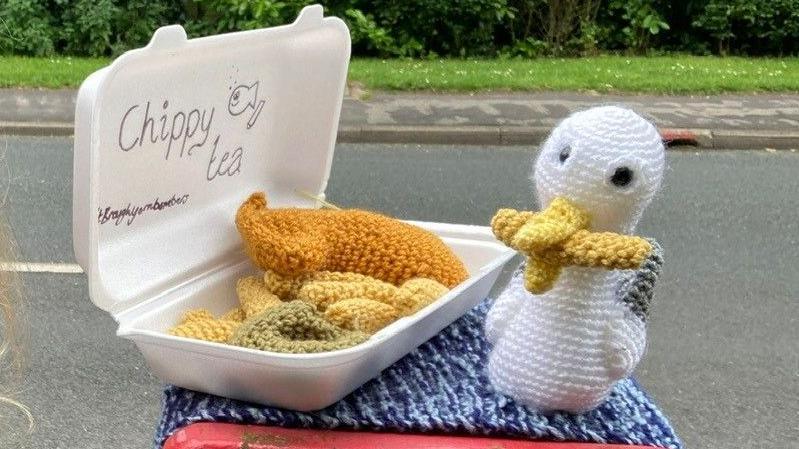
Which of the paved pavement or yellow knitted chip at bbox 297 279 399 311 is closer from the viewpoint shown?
yellow knitted chip at bbox 297 279 399 311

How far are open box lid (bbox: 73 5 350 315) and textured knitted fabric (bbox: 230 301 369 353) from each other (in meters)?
0.19

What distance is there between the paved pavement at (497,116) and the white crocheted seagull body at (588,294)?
6119mm

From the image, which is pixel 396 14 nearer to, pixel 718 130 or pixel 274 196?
pixel 718 130

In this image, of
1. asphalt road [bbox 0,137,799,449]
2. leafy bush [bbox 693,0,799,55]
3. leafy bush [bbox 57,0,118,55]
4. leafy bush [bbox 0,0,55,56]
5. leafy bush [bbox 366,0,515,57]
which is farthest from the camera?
leafy bush [bbox 693,0,799,55]

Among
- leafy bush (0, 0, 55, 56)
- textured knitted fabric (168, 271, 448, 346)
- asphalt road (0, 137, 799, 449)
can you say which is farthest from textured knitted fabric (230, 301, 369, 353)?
leafy bush (0, 0, 55, 56)

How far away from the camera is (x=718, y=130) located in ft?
25.1

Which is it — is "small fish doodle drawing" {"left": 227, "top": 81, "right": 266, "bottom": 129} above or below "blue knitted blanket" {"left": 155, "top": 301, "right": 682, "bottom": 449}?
above

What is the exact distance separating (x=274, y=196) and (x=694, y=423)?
2.21 m

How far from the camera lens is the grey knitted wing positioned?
1.12 metres

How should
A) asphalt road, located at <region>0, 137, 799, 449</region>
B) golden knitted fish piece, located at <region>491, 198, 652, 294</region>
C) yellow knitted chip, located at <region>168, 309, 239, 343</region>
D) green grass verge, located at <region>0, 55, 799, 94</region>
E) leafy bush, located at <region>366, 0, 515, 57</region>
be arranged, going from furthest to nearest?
leafy bush, located at <region>366, 0, 515, 57</region>, green grass verge, located at <region>0, 55, 799, 94</region>, asphalt road, located at <region>0, 137, 799, 449</region>, yellow knitted chip, located at <region>168, 309, 239, 343</region>, golden knitted fish piece, located at <region>491, 198, 652, 294</region>

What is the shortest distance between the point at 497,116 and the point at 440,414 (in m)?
6.82

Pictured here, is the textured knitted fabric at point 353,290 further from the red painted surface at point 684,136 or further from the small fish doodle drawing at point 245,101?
the red painted surface at point 684,136

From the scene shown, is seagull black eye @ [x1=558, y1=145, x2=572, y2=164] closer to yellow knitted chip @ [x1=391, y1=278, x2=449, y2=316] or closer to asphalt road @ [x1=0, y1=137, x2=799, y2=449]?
yellow knitted chip @ [x1=391, y1=278, x2=449, y2=316]

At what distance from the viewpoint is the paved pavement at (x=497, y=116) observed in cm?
738
